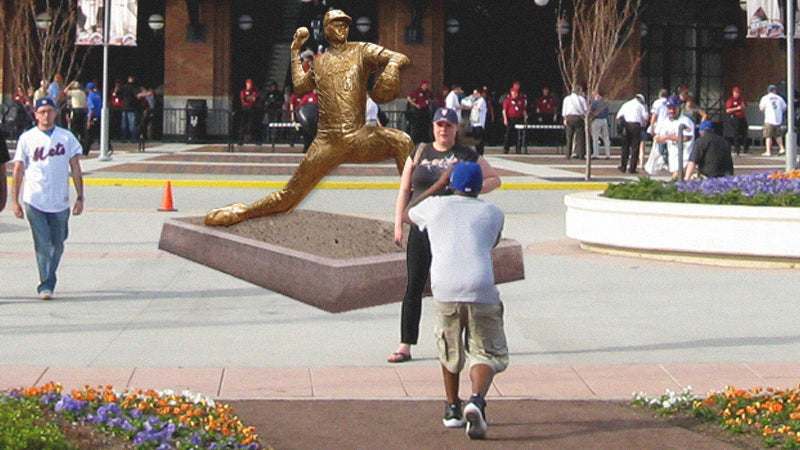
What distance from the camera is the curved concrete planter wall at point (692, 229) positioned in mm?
13969

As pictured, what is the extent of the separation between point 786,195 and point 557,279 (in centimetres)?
264

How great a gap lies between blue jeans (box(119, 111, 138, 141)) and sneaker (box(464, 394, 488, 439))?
32.3 meters

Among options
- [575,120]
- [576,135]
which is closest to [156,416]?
[575,120]

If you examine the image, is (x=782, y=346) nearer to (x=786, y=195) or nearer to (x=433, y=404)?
(x=433, y=404)

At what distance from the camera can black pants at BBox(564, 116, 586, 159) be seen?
110 ft

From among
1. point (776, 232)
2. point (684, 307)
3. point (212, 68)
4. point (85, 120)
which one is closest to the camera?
point (684, 307)

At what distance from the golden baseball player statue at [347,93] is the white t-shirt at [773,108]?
77.8ft

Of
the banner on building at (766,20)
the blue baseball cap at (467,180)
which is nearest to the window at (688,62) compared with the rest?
the banner on building at (766,20)

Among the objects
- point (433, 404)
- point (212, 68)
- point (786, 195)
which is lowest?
point (433, 404)

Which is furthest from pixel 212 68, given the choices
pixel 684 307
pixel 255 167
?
pixel 684 307

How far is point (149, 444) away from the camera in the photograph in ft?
22.1

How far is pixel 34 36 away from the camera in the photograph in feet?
131

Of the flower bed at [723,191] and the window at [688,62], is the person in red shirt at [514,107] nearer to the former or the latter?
the window at [688,62]

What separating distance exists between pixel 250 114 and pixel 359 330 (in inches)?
1077
